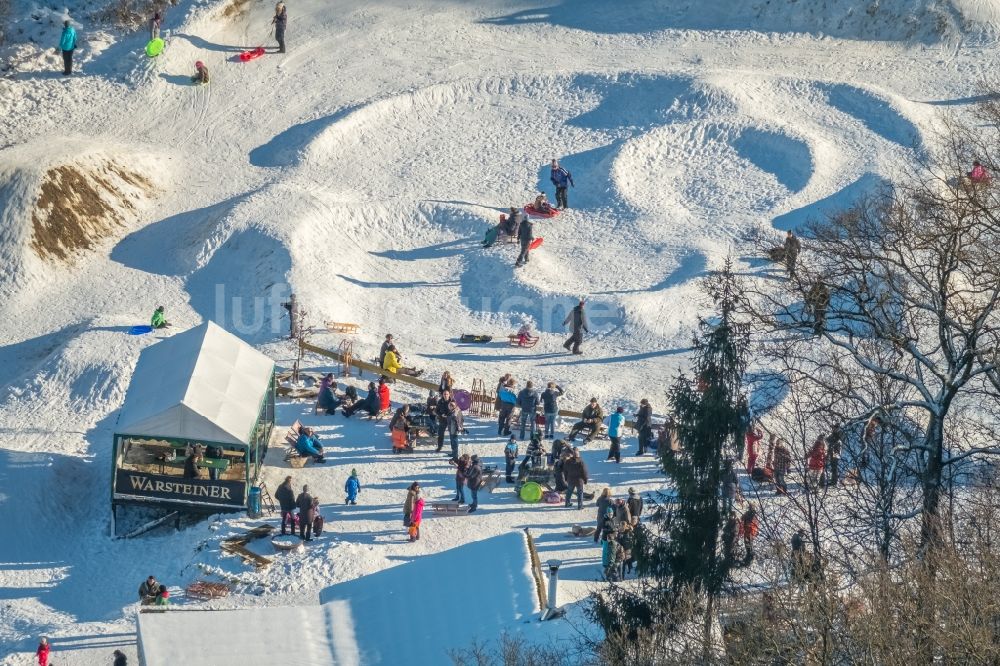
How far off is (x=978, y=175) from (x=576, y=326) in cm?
1197

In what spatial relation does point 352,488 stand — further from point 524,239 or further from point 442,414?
point 524,239

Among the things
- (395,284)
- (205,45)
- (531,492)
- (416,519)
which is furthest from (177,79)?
(416,519)

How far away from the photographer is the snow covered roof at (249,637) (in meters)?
30.1

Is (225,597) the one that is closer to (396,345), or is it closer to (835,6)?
(396,345)

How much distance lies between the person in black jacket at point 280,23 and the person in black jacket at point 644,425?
22572 mm

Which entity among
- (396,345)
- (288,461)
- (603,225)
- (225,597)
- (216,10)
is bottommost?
(225,597)

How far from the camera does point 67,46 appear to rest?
55.4 metres

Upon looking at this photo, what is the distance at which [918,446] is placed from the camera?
1277 inches

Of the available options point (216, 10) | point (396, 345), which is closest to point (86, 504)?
point (396, 345)

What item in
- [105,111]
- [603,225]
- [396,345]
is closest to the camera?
[396,345]

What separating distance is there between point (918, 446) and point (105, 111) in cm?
3115

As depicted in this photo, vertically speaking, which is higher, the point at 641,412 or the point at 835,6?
the point at 835,6

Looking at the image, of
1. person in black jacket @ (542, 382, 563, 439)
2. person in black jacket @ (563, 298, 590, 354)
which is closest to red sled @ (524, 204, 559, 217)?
person in black jacket @ (563, 298, 590, 354)

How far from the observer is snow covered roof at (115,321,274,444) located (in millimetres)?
36875
